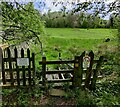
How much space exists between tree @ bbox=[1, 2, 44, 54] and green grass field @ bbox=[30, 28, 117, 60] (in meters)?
0.26

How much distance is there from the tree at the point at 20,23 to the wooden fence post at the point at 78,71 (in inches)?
39.1

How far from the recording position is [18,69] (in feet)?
15.2

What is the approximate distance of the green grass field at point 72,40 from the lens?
4.56 metres

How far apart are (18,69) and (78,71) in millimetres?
1134

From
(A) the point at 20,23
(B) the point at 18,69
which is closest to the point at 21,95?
(B) the point at 18,69

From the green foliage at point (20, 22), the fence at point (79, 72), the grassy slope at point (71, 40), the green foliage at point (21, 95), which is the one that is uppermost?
the green foliage at point (20, 22)

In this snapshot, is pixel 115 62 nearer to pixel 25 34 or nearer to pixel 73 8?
Answer: pixel 73 8

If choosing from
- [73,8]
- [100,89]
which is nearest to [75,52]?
[100,89]

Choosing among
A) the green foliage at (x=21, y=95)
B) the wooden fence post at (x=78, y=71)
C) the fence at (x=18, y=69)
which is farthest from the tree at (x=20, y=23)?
the green foliage at (x=21, y=95)

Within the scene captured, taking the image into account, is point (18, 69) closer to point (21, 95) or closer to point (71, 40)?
point (21, 95)

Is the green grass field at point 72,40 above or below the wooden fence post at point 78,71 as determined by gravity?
above

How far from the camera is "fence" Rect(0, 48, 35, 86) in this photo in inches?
179

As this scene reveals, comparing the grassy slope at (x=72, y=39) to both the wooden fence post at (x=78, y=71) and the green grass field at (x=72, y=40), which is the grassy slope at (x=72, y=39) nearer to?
the green grass field at (x=72, y=40)

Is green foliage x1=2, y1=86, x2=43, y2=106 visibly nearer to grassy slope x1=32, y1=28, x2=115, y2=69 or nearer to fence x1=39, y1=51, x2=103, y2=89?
fence x1=39, y1=51, x2=103, y2=89
